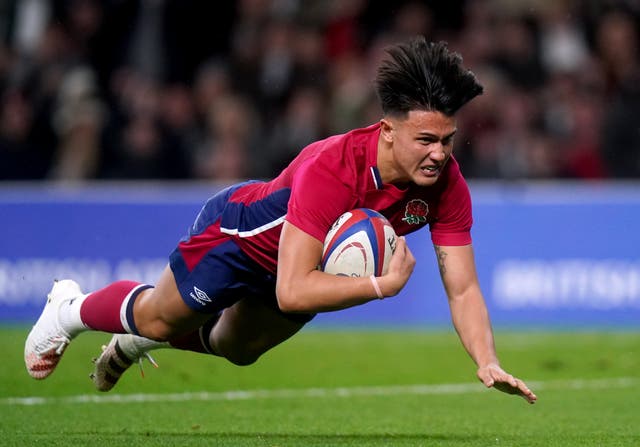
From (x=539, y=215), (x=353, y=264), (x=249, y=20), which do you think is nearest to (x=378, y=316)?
(x=539, y=215)

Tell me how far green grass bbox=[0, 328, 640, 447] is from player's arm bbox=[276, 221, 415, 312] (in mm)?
1131

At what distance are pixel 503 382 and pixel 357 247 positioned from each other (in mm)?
944

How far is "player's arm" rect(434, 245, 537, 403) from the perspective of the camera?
6688 millimetres

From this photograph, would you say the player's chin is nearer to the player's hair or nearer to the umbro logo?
the player's hair

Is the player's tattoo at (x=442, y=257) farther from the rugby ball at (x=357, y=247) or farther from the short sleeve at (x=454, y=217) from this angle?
the rugby ball at (x=357, y=247)

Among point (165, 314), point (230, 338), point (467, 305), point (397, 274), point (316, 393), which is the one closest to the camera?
point (397, 274)

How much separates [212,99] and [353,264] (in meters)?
9.54

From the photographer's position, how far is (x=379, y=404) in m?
9.11

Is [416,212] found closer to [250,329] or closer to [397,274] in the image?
[397,274]

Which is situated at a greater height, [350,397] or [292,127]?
[292,127]

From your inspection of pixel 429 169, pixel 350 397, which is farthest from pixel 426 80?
pixel 350 397

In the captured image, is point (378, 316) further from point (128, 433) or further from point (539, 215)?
point (128, 433)

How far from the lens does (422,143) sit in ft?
21.3

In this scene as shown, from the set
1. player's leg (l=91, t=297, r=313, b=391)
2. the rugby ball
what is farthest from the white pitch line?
the rugby ball
